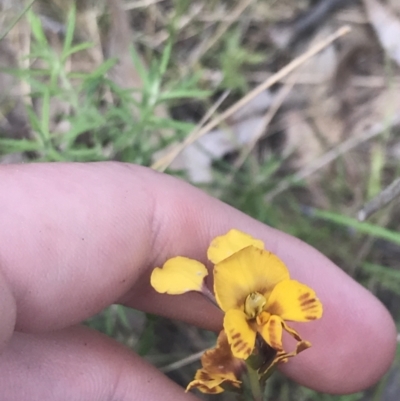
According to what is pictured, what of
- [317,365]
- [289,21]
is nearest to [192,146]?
[289,21]

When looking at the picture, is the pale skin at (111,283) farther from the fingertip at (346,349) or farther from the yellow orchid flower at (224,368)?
the yellow orchid flower at (224,368)

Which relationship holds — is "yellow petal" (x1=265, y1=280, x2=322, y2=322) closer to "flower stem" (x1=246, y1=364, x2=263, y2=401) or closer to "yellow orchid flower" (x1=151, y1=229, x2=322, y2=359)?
"yellow orchid flower" (x1=151, y1=229, x2=322, y2=359)

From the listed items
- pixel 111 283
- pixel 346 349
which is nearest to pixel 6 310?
pixel 111 283

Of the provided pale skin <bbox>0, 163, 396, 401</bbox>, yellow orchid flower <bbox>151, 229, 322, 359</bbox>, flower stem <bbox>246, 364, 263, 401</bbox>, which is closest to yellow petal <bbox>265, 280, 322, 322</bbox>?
yellow orchid flower <bbox>151, 229, 322, 359</bbox>

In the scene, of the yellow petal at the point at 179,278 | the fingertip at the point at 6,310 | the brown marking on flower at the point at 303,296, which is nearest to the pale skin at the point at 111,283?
the fingertip at the point at 6,310

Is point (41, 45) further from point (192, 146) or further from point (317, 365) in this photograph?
point (317, 365)

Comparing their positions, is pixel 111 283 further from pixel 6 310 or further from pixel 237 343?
pixel 237 343
